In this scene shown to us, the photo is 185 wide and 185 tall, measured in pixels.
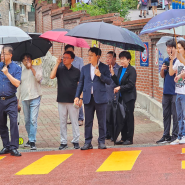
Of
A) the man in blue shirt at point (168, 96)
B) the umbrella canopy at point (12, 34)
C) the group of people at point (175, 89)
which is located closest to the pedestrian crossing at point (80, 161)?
the group of people at point (175, 89)

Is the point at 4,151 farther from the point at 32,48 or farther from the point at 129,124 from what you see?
the point at 129,124

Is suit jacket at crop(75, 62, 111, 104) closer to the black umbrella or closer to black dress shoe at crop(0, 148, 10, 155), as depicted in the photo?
the black umbrella

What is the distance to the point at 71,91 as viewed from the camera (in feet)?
28.2

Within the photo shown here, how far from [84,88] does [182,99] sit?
71.0 inches

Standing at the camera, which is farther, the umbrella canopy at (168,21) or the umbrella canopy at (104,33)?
the umbrella canopy at (104,33)

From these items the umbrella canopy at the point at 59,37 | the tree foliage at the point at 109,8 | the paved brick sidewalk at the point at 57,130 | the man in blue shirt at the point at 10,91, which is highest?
the tree foliage at the point at 109,8

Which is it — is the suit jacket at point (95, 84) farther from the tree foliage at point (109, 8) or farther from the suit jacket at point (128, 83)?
the tree foliage at point (109, 8)

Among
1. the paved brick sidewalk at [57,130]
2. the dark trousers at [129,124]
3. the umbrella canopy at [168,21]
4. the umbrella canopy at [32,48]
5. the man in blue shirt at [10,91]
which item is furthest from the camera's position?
the paved brick sidewalk at [57,130]

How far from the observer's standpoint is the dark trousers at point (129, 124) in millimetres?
8953

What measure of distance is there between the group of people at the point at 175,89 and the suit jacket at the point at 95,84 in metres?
1.20

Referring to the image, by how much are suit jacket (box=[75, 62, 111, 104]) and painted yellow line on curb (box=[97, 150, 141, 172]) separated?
104 centimetres

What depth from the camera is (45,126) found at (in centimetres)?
1173

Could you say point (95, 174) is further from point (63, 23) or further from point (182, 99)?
point (63, 23)

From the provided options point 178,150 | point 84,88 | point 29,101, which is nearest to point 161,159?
point 178,150
